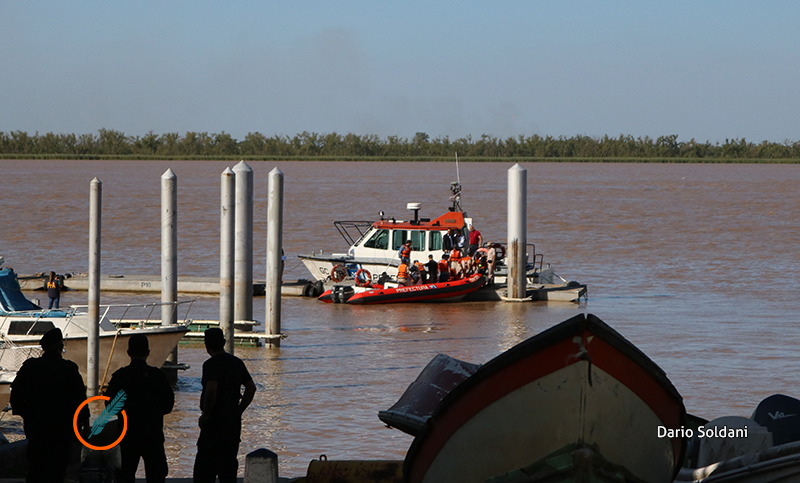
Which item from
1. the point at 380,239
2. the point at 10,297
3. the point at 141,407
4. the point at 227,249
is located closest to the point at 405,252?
the point at 380,239

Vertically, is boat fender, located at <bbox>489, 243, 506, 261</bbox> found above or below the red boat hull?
above

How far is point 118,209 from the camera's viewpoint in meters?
47.9

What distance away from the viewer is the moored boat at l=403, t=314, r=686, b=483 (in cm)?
674

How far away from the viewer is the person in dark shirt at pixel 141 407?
6.51 metres

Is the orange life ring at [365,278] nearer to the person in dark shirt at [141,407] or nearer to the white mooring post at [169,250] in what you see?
the white mooring post at [169,250]

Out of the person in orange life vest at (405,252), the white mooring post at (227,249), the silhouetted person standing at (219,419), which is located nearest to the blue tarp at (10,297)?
the white mooring post at (227,249)

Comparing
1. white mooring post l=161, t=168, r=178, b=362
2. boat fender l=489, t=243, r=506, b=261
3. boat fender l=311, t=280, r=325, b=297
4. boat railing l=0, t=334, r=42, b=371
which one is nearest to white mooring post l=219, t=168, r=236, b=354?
white mooring post l=161, t=168, r=178, b=362

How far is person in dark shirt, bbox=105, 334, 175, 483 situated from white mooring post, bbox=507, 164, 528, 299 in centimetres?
1458

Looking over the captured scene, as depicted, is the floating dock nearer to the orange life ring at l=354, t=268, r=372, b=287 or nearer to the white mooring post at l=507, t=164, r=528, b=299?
the orange life ring at l=354, t=268, r=372, b=287

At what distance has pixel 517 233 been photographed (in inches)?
815

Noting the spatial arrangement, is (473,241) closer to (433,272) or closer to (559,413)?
(433,272)

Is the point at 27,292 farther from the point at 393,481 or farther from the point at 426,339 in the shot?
the point at 393,481

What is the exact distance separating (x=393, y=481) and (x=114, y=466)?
2031 millimetres

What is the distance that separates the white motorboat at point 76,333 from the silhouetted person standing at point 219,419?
5.94 m
